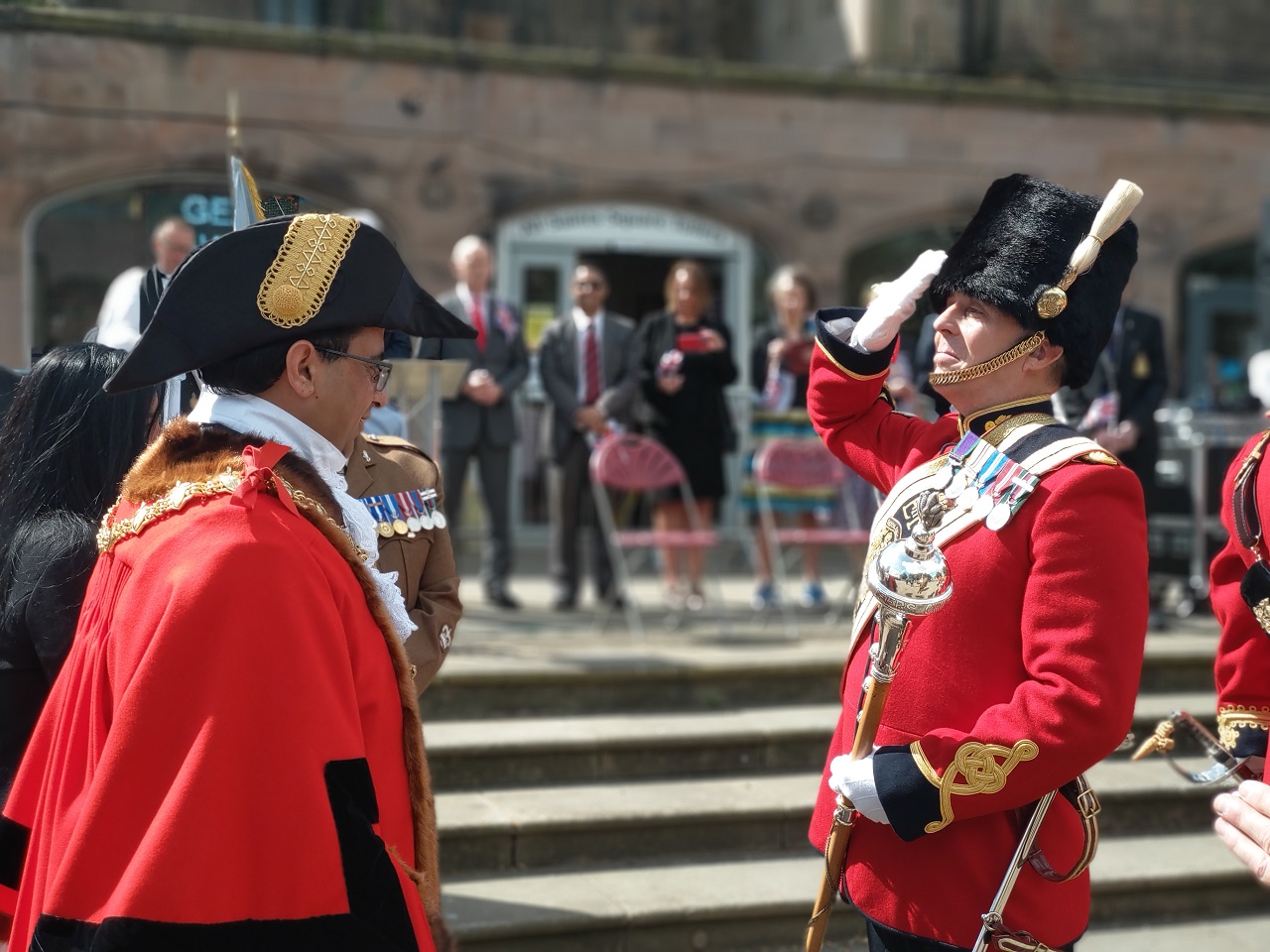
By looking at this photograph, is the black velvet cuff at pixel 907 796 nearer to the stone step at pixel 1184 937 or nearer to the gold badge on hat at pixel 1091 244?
the gold badge on hat at pixel 1091 244

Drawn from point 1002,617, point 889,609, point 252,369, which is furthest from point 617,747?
point 252,369

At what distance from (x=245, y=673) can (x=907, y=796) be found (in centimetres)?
112

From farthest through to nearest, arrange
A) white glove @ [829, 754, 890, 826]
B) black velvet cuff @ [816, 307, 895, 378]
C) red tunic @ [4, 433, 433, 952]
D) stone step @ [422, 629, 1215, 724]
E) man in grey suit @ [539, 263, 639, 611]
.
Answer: man in grey suit @ [539, 263, 639, 611] < stone step @ [422, 629, 1215, 724] < black velvet cuff @ [816, 307, 895, 378] < white glove @ [829, 754, 890, 826] < red tunic @ [4, 433, 433, 952]

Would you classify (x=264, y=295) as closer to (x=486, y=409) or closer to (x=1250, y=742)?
(x=1250, y=742)

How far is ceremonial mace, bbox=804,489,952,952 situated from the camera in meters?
2.26

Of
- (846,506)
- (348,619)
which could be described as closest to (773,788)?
(846,506)

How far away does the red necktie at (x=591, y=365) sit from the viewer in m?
8.22

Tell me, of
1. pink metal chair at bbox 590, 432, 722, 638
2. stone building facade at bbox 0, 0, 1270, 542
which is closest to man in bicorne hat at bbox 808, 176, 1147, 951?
pink metal chair at bbox 590, 432, 722, 638

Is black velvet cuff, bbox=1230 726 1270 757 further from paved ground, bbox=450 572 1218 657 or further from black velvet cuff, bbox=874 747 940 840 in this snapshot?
paved ground, bbox=450 572 1218 657

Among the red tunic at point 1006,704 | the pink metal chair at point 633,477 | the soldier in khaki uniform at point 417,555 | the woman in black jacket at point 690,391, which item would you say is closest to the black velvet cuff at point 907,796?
the red tunic at point 1006,704

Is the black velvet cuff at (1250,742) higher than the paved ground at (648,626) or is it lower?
higher

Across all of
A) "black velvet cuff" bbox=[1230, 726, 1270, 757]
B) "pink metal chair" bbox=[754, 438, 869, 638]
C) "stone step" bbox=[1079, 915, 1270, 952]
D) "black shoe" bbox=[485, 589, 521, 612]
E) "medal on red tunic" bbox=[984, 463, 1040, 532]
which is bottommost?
"stone step" bbox=[1079, 915, 1270, 952]

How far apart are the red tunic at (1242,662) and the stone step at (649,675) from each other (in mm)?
3443

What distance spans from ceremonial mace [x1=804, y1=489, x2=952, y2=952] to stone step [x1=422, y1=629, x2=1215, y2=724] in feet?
11.0
